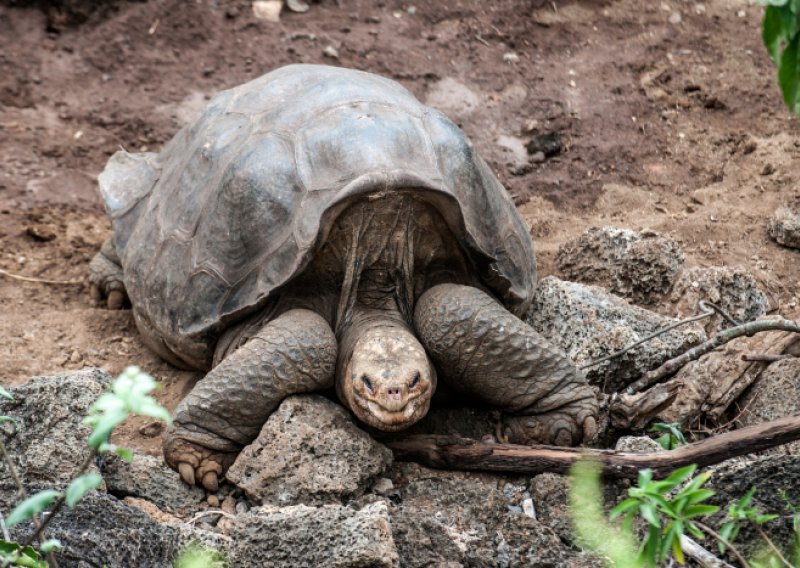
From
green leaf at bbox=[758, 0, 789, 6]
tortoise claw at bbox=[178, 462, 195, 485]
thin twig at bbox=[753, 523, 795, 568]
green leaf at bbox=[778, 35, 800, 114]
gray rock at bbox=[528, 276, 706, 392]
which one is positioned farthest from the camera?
gray rock at bbox=[528, 276, 706, 392]

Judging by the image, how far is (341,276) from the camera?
178 inches

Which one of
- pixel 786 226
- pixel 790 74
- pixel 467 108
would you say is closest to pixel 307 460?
pixel 790 74

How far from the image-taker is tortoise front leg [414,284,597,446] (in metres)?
4.23

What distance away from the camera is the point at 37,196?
255 inches

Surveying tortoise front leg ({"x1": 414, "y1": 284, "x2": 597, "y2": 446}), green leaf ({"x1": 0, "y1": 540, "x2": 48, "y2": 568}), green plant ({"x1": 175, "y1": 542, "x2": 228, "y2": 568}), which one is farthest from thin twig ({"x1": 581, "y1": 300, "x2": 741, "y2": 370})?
green leaf ({"x1": 0, "y1": 540, "x2": 48, "y2": 568})

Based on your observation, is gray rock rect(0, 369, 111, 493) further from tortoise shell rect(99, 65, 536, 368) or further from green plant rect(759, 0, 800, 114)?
green plant rect(759, 0, 800, 114)

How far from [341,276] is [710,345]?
1.44m

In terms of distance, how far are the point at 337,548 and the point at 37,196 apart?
13.2 ft

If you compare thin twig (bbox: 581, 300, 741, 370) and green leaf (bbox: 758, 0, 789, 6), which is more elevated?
green leaf (bbox: 758, 0, 789, 6)

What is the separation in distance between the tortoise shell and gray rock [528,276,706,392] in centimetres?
12

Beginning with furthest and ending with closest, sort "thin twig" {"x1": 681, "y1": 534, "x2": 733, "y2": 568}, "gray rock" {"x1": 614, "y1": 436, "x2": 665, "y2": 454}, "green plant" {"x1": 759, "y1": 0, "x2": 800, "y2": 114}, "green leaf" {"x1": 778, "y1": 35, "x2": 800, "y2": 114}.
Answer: "gray rock" {"x1": 614, "y1": 436, "x2": 665, "y2": 454} → "thin twig" {"x1": 681, "y1": 534, "x2": 733, "y2": 568} → "green leaf" {"x1": 778, "y1": 35, "x2": 800, "y2": 114} → "green plant" {"x1": 759, "y1": 0, "x2": 800, "y2": 114}

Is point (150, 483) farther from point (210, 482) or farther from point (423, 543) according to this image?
point (423, 543)

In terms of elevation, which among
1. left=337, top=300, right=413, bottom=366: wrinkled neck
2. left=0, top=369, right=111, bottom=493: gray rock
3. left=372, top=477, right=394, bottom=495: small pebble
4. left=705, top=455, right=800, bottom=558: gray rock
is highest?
left=705, top=455, right=800, bottom=558: gray rock

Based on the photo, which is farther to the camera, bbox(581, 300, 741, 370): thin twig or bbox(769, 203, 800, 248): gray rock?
bbox(769, 203, 800, 248): gray rock
